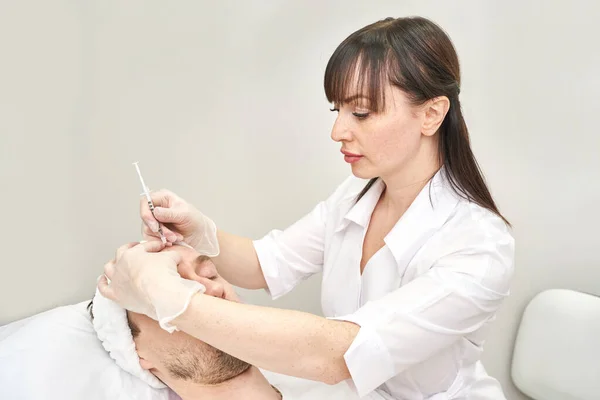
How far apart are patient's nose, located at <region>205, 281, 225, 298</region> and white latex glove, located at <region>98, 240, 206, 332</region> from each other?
0.13 m

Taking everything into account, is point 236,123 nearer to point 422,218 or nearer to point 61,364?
point 422,218

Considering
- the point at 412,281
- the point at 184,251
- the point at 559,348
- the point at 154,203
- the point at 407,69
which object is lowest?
the point at 559,348

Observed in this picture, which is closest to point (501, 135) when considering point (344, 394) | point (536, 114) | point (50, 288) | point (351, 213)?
point (536, 114)

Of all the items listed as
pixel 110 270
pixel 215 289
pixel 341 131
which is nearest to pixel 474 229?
pixel 341 131

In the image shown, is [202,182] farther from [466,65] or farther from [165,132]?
[466,65]

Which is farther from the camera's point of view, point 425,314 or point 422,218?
point 422,218

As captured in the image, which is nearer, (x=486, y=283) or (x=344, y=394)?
(x=486, y=283)

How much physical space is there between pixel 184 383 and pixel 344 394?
0.41 m

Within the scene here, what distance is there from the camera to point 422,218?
4.99 ft

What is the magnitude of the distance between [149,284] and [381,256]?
0.62 m

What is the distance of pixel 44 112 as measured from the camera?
1.42m

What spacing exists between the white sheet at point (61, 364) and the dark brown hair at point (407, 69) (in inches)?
26.4

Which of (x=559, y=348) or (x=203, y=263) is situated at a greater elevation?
(x=203, y=263)

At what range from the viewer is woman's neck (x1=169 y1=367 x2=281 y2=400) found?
1.43 metres
